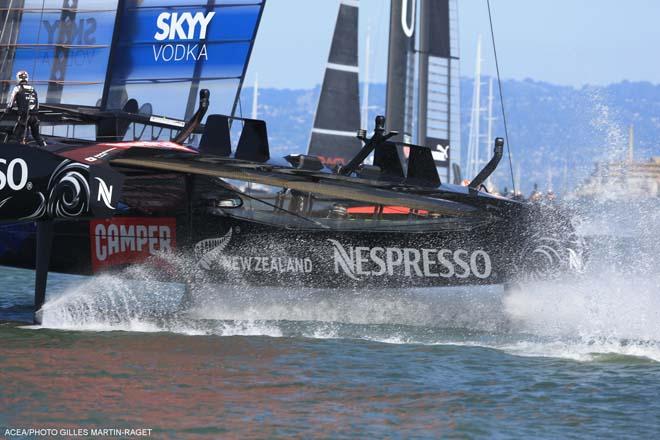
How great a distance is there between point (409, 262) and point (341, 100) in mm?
14832

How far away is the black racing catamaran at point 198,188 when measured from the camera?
32.3 feet

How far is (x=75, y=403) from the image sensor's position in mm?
7156

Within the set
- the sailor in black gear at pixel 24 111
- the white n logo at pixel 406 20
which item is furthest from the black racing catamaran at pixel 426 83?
the sailor in black gear at pixel 24 111

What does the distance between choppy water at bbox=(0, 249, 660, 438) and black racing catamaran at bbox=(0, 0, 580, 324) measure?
0.38 meters

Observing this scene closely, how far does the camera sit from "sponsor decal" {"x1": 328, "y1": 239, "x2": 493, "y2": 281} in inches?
412

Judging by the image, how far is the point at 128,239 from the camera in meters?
11.2

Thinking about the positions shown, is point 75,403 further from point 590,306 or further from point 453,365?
point 590,306

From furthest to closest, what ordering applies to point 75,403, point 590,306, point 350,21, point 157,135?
point 350,21 < point 157,135 < point 590,306 < point 75,403

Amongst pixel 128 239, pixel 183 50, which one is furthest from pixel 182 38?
pixel 128 239

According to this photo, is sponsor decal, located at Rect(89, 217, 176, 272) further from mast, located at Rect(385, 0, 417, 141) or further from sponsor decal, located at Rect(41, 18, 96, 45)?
mast, located at Rect(385, 0, 417, 141)

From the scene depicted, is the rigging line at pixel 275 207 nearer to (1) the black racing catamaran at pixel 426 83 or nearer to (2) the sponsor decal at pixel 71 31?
(2) the sponsor decal at pixel 71 31

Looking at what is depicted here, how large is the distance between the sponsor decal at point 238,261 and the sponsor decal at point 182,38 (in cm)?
253

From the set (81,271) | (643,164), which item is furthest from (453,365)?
(643,164)

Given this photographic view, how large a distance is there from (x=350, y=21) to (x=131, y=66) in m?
14.1
